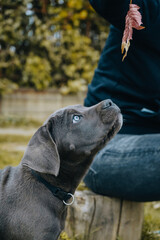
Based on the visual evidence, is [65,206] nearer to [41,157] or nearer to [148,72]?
[41,157]

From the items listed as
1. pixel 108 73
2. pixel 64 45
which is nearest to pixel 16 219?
pixel 108 73

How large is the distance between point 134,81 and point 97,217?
45.5 inches

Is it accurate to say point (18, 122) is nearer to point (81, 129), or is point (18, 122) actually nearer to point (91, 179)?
point (91, 179)

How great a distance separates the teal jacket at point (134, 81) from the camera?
2.69m

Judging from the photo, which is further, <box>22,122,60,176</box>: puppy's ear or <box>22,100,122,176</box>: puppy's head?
<box>22,100,122,176</box>: puppy's head

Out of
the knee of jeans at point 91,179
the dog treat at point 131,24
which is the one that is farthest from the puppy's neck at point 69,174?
the dog treat at point 131,24

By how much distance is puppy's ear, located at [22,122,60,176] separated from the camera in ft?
6.80

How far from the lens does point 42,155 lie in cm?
212

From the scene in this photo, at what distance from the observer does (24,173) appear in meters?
2.31

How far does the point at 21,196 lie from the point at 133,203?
1095mm

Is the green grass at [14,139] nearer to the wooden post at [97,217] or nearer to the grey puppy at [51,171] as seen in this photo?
the wooden post at [97,217]

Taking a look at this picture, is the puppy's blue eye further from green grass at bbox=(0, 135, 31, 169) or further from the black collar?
green grass at bbox=(0, 135, 31, 169)

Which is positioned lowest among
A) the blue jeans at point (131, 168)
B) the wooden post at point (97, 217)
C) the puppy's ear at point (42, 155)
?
the wooden post at point (97, 217)

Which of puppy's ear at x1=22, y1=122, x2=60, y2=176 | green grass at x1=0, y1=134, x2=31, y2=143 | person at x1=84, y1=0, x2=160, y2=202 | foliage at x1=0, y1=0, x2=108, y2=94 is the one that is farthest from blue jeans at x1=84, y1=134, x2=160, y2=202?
green grass at x1=0, y1=134, x2=31, y2=143
